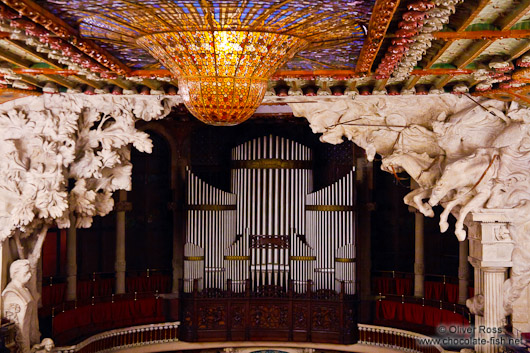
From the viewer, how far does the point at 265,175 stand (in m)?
13.8

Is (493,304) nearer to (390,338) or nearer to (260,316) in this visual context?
(390,338)

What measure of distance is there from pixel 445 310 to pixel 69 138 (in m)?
7.17

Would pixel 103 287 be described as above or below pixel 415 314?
above

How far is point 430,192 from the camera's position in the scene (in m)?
9.95

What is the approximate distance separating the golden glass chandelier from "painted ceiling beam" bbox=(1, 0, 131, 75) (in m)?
0.77

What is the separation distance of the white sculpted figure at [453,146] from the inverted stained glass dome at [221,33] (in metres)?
4.16

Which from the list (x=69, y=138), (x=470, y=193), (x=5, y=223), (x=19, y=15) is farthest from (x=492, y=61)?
(x=5, y=223)

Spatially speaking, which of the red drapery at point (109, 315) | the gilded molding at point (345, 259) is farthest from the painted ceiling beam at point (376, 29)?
the red drapery at point (109, 315)

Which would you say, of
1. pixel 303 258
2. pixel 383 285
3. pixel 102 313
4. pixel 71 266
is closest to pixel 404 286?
pixel 383 285

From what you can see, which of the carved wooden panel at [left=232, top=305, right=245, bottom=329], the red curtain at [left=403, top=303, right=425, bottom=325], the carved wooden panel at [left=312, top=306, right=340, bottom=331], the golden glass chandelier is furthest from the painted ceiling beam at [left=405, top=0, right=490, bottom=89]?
the carved wooden panel at [left=232, top=305, right=245, bottom=329]

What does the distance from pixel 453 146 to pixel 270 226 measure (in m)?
4.90

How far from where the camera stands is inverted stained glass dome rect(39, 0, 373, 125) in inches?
196

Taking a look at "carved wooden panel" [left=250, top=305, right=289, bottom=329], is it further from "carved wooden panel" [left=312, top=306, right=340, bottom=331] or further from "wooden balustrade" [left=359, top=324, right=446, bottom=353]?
"wooden balustrade" [left=359, top=324, right=446, bottom=353]

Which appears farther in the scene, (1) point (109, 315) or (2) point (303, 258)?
(2) point (303, 258)
